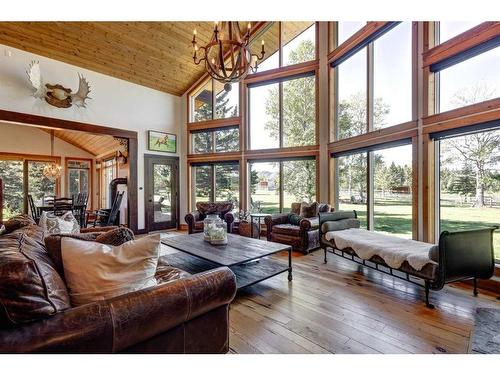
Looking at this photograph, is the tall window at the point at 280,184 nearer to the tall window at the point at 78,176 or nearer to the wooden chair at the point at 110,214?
the wooden chair at the point at 110,214

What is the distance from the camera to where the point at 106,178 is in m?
8.55

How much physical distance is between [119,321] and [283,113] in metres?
5.84

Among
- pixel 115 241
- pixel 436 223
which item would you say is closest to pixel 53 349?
pixel 115 241

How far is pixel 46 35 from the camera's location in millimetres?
4703

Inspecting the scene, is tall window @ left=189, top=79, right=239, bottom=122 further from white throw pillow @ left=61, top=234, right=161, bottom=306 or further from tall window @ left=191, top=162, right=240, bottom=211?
white throw pillow @ left=61, top=234, right=161, bottom=306

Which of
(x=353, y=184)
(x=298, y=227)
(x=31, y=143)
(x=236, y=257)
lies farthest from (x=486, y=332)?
(x=31, y=143)

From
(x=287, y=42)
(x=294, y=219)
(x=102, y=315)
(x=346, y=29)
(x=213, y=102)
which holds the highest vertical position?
(x=287, y=42)

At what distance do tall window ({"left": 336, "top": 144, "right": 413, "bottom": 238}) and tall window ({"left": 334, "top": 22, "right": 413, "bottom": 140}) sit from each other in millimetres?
535

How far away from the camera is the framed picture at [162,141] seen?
22.1 ft

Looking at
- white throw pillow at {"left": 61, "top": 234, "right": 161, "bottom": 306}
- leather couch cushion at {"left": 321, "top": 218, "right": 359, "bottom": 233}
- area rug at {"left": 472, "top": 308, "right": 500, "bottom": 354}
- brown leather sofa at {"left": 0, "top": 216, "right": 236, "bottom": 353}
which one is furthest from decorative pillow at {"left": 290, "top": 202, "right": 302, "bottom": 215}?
white throw pillow at {"left": 61, "top": 234, "right": 161, "bottom": 306}

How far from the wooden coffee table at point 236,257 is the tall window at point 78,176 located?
717 cm

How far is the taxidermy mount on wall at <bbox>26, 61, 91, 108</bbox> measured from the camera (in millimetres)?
4750

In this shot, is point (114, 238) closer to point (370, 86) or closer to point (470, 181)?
point (470, 181)
